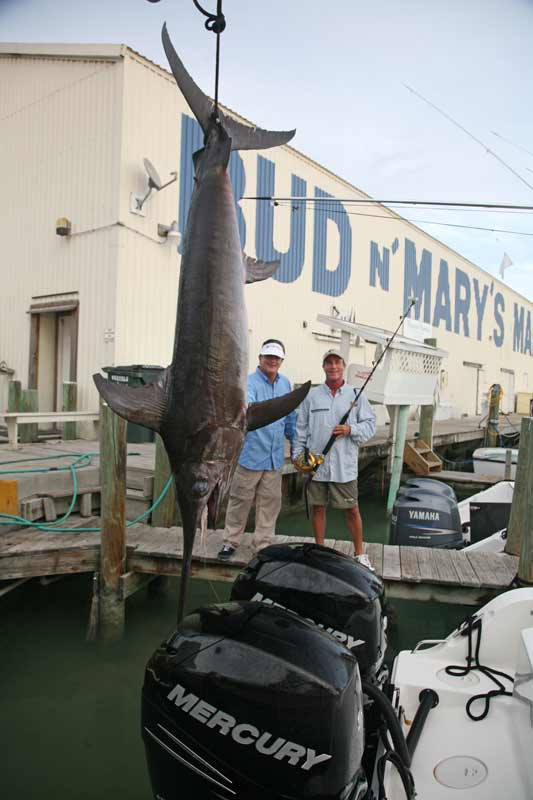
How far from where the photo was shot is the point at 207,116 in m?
2.16

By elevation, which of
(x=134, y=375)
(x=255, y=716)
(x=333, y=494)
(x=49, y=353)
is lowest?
(x=255, y=716)

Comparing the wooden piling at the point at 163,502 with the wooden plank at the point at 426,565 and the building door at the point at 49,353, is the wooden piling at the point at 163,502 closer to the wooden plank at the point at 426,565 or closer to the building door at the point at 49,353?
the wooden plank at the point at 426,565

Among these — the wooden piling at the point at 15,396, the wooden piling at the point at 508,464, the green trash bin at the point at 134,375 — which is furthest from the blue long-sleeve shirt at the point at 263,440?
the wooden piling at the point at 508,464

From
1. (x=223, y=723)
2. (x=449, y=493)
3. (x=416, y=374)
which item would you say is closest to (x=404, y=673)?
(x=223, y=723)

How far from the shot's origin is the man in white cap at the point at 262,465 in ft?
13.5

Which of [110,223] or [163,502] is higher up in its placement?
[110,223]

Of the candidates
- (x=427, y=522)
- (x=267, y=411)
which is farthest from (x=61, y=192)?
(x=267, y=411)

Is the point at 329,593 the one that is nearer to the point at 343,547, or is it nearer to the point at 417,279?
the point at 343,547

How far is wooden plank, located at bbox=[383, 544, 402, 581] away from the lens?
3932 mm

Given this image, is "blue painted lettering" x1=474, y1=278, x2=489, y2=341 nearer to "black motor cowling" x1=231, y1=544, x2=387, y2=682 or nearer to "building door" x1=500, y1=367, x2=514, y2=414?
"building door" x1=500, y1=367, x2=514, y2=414

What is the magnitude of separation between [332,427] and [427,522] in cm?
143

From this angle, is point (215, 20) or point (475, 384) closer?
point (215, 20)

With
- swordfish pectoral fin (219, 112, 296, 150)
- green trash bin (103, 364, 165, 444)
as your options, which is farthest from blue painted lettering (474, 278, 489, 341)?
swordfish pectoral fin (219, 112, 296, 150)

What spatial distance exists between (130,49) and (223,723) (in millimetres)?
10124
